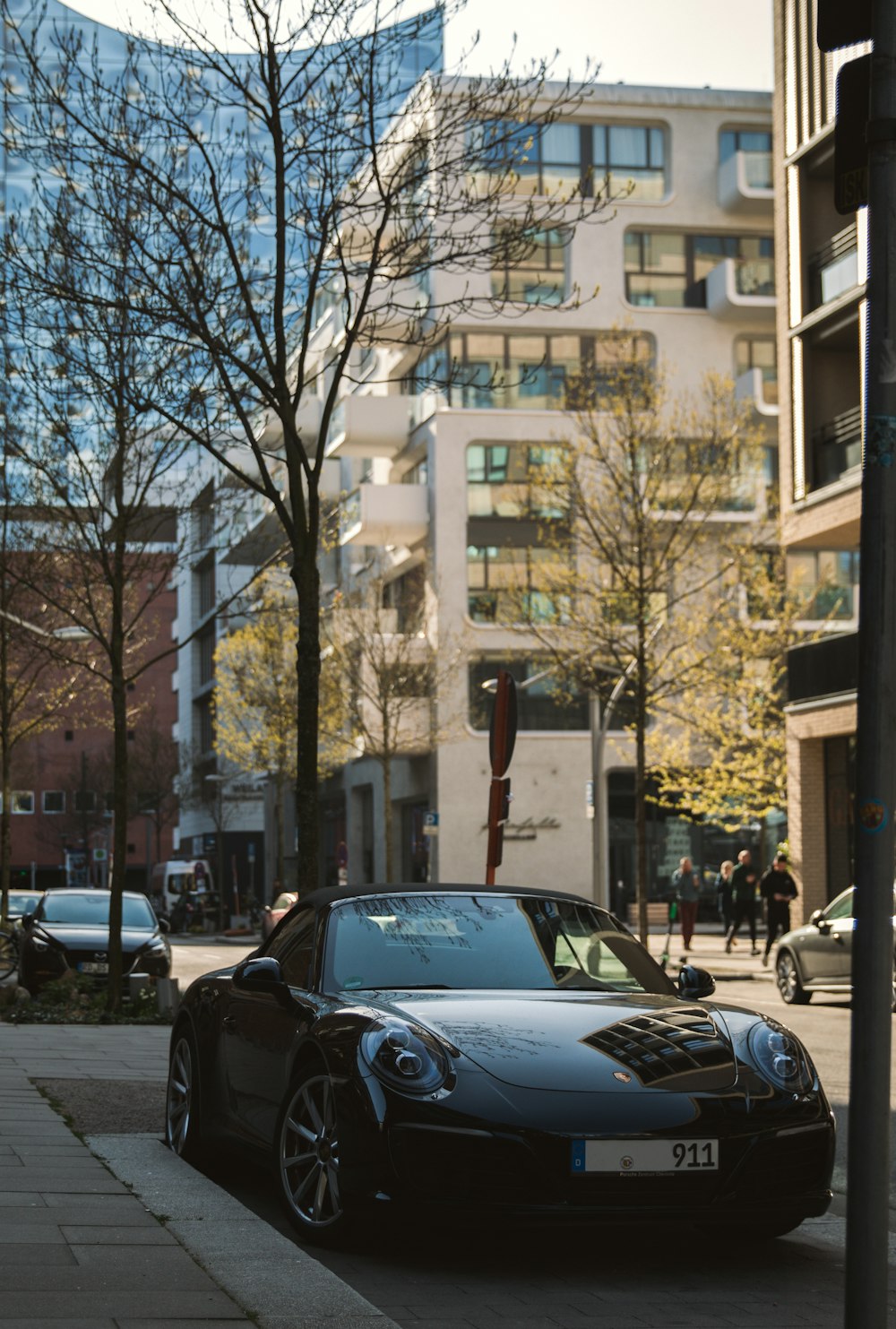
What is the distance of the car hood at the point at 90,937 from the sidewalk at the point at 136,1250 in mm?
12919

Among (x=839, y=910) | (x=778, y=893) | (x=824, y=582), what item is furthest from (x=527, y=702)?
(x=839, y=910)

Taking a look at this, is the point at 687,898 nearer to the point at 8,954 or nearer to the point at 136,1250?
the point at 8,954

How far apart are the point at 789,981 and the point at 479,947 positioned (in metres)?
15.5

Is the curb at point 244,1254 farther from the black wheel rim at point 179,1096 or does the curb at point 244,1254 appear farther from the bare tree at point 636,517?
the bare tree at point 636,517

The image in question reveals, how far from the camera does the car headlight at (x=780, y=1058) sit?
6.57m

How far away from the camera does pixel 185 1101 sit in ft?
28.3

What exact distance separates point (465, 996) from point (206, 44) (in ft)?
35.4

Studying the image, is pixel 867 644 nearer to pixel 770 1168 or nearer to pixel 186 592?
pixel 770 1168

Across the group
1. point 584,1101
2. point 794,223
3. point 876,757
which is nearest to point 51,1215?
point 584,1101

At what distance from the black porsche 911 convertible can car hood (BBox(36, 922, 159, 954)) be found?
48.0ft

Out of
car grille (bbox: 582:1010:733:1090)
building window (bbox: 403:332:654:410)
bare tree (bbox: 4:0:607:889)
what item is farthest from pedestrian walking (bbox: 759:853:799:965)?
car grille (bbox: 582:1010:733:1090)

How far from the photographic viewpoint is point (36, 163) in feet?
54.3

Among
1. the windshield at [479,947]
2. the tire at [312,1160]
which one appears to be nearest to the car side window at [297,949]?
the windshield at [479,947]

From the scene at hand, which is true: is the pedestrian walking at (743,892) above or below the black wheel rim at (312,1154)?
below
